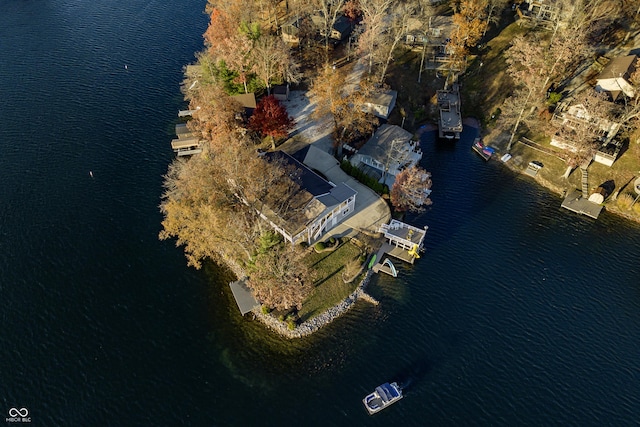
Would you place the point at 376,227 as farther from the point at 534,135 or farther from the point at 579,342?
the point at 534,135

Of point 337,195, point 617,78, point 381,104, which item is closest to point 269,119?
point 337,195

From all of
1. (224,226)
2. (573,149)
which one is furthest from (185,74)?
(573,149)

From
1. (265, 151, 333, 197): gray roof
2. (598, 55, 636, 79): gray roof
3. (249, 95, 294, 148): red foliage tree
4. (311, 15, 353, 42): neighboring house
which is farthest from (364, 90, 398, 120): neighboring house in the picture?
(598, 55, 636, 79): gray roof

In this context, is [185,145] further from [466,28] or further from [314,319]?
[466,28]

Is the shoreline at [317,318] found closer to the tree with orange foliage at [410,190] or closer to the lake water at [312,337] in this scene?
the lake water at [312,337]

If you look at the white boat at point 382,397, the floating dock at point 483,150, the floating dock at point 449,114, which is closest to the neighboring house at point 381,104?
the floating dock at point 449,114

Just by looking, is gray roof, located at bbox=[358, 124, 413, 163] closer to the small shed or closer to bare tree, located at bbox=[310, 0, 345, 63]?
bare tree, located at bbox=[310, 0, 345, 63]
